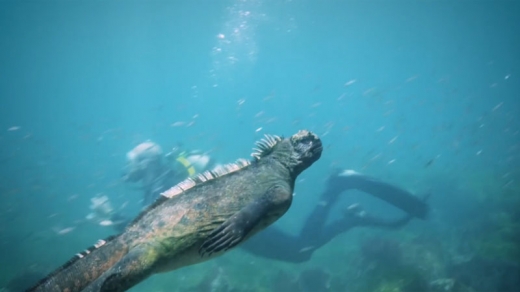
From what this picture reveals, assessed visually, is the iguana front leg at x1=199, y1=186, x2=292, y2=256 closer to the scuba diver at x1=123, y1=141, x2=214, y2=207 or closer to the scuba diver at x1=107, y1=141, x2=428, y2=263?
the scuba diver at x1=107, y1=141, x2=428, y2=263

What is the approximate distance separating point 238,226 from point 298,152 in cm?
161

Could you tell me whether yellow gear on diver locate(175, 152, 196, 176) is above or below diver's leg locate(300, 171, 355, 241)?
above

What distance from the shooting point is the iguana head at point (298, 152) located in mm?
4242

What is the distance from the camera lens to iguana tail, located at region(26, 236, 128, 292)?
3.11 m

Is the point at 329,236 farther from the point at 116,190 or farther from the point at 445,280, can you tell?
the point at 116,190

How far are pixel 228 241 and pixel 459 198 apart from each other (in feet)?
89.1

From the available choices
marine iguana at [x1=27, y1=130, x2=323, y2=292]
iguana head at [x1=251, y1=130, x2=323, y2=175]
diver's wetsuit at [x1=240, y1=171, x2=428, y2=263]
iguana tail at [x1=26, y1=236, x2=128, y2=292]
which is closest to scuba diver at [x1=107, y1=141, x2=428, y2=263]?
diver's wetsuit at [x1=240, y1=171, x2=428, y2=263]


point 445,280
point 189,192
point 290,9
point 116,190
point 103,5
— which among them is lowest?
point 445,280

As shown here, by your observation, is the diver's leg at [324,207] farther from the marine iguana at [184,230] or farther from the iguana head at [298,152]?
the marine iguana at [184,230]

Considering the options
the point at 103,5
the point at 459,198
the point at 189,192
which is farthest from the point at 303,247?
the point at 103,5

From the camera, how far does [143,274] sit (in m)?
2.94

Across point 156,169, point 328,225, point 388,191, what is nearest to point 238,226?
point 328,225

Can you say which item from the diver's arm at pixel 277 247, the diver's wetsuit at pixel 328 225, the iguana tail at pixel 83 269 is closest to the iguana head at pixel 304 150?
the iguana tail at pixel 83 269

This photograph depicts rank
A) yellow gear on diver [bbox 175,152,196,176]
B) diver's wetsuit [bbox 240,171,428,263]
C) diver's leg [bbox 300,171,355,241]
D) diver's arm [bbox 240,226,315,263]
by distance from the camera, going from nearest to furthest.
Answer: diver's arm [bbox 240,226,315,263] < diver's wetsuit [bbox 240,171,428,263] < diver's leg [bbox 300,171,355,241] < yellow gear on diver [bbox 175,152,196,176]
